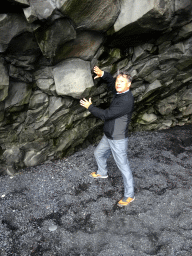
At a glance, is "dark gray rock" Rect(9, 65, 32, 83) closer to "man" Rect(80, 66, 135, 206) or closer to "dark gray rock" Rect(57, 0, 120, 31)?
"man" Rect(80, 66, 135, 206)

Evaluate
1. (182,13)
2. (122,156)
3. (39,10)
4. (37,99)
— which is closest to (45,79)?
(37,99)

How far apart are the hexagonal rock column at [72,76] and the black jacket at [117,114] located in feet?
3.24

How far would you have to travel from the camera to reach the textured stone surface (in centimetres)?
412

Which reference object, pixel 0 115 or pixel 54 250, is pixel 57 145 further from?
pixel 54 250

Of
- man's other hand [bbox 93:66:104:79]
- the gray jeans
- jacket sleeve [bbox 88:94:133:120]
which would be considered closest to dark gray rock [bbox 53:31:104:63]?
man's other hand [bbox 93:66:104:79]

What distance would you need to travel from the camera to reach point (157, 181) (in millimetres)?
5992

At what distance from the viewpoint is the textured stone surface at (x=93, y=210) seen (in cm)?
412

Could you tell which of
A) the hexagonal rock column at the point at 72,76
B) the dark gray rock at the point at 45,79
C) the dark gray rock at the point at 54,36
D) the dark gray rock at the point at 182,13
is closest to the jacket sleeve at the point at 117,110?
the hexagonal rock column at the point at 72,76

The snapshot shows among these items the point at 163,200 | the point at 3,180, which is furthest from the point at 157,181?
the point at 3,180

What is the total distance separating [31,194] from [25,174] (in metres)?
0.82

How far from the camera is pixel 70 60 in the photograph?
5.19 meters

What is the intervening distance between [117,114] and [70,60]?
1.94 meters

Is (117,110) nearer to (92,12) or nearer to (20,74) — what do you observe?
(92,12)

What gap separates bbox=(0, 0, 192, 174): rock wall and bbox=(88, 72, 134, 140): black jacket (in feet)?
3.92
